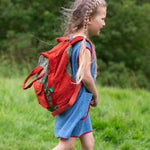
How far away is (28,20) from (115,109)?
997 cm

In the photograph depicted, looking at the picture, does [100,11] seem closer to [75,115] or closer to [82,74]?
[82,74]

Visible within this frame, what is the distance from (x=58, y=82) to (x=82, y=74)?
0.19 metres

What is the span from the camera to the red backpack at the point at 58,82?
177cm

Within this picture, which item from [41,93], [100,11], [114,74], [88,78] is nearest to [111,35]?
[114,74]

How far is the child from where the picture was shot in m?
1.79

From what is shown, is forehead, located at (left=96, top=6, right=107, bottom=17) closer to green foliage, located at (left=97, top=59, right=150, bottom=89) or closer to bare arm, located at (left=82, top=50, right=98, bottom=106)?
bare arm, located at (left=82, top=50, right=98, bottom=106)

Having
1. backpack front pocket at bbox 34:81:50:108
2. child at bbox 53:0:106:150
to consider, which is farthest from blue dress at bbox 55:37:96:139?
backpack front pocket at bbox 34:81:50:108

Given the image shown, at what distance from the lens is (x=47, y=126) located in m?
3.43

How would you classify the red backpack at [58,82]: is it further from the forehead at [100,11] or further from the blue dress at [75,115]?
the forehead at [100,11]

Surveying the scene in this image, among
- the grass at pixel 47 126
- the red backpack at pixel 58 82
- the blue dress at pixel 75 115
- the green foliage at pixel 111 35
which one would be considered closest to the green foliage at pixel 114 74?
the green foliage at pixel 111 35

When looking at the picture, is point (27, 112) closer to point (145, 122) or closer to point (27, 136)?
point (27, 136)

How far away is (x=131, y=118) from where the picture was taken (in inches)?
151

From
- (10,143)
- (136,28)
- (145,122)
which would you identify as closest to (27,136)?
(10,143)

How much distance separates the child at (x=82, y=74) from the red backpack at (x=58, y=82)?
0.19 ft
